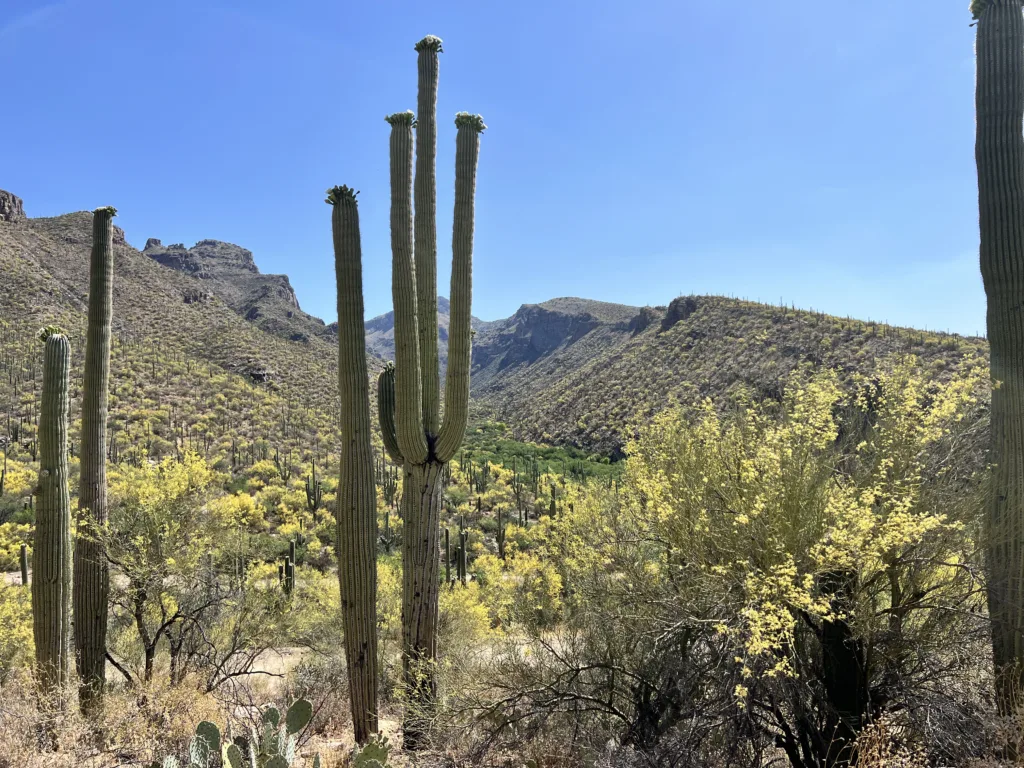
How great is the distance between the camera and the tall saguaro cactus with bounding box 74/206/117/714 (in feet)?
21.7

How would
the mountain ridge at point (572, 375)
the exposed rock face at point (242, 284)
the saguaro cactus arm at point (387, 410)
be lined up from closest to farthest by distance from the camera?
1. the saguaro cactus arm at point (387, 410)
2. the mountain ridge at point (572, 375)
3. the exposed rock face at point (242, 284)

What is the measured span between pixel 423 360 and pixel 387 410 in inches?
40.3

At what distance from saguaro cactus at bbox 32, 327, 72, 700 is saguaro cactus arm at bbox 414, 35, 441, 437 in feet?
13.5

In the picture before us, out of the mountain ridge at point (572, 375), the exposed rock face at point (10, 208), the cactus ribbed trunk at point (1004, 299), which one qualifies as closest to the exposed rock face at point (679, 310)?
the mountain ridge at point (572, 375)

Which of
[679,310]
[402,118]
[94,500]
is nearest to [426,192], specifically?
[402,118]

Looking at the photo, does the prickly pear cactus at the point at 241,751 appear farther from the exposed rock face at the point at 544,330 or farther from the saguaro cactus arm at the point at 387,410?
the exposed rock face at the point at 544,330

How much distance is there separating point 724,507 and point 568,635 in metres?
2.67

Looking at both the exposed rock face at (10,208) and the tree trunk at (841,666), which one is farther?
the exposed rock face at (10,208)

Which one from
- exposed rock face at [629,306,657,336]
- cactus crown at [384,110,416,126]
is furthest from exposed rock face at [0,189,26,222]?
exposed rock face at [629,306,657,336]

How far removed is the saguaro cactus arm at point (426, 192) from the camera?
6.69 meters

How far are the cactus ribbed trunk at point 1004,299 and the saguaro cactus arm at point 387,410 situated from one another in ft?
18.8

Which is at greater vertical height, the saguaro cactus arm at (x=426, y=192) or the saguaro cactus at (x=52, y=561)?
the saguaro cactus arm at (x=426, y=192)

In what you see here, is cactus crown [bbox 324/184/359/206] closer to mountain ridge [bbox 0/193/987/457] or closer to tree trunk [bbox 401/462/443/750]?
tree trunk [bbox 401/462/443/750]

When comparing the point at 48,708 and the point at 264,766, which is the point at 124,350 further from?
the point at 264,766
